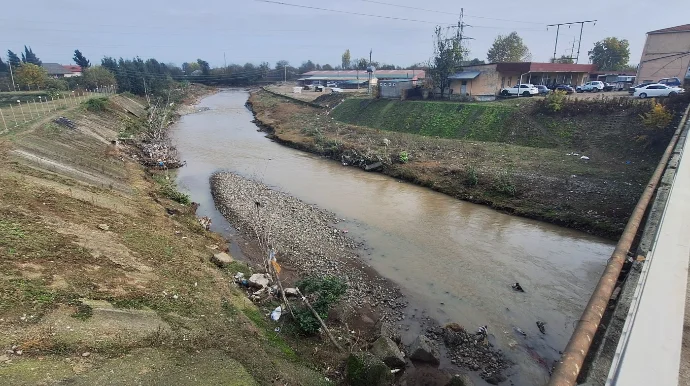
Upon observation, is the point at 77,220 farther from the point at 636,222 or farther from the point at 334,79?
the point at 334,79

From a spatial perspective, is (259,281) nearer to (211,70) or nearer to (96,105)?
(96,105)

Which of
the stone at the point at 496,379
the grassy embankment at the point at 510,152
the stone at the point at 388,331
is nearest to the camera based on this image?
the stone at the point at 496,379

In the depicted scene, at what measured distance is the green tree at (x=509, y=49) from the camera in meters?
74.6

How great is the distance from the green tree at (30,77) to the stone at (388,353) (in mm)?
56655

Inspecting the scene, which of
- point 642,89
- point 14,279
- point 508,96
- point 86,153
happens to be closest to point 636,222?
point 14,279

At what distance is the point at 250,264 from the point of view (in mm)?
13477

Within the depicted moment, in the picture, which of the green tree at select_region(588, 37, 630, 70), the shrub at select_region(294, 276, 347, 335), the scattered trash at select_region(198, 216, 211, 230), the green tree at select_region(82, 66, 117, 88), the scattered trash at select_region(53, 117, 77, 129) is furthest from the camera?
the green tree at select_region(588, 37, 630, 70)

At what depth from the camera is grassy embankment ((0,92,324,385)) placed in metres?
6.38

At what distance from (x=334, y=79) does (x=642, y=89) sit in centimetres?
7037

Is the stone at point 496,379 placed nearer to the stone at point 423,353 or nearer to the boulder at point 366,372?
the stone at point 423,353

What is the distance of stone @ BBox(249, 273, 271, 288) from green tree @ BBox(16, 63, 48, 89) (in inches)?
2058

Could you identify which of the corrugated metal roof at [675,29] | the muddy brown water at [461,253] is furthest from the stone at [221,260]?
the corrugated metal roof at [675,29]

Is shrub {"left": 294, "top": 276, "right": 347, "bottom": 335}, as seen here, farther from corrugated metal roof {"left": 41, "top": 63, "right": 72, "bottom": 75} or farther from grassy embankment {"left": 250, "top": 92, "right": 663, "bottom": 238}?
corrugated metal roof {"left": 41, "top": 63, "right": 72, "bottom": 75}

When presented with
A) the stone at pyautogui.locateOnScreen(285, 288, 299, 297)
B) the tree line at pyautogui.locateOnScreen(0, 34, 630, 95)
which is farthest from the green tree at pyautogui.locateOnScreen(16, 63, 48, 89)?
the stone at pyautogui.locateOnScreen(285, 288, 299, 297)
